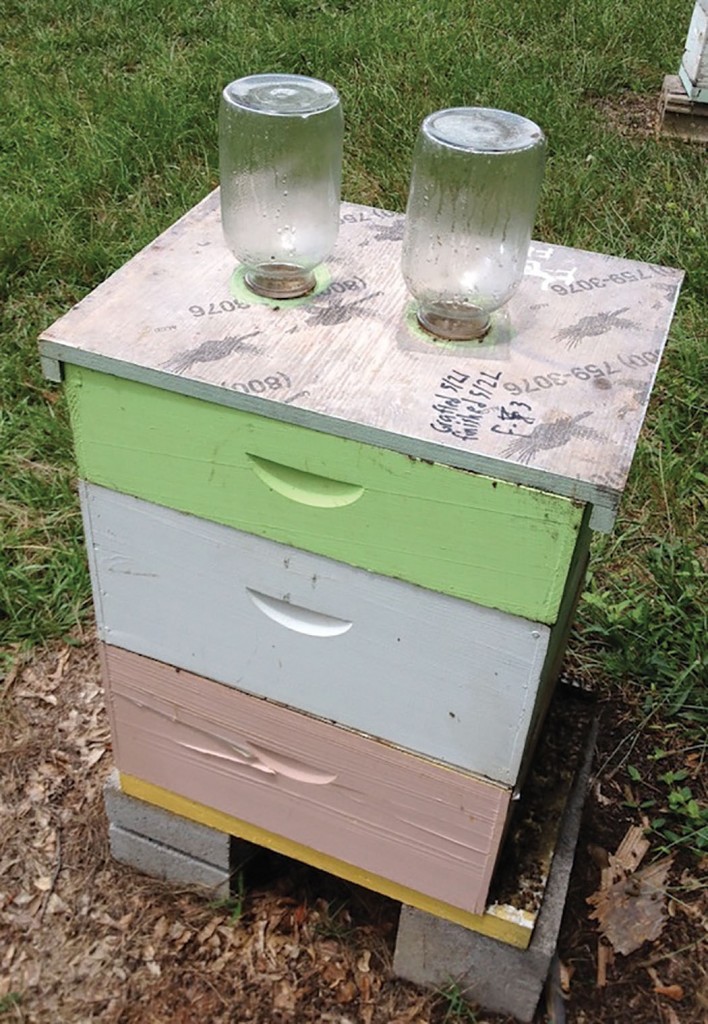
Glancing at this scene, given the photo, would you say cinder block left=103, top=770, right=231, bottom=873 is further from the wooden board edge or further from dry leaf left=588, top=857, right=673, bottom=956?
dry leaf left=588, top=857, right=673, bottom=956

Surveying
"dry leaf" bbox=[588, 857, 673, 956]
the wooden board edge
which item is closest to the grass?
"dry leaf" bbox=[588, 857, 673, 956]

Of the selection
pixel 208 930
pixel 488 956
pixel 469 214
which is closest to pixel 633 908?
pixel 488 956

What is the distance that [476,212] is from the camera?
107 cm

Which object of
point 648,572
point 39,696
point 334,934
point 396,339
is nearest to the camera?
point 396,339

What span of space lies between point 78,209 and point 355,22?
1.54 metres

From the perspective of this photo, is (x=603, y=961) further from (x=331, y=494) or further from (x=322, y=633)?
(x=331, y=494)

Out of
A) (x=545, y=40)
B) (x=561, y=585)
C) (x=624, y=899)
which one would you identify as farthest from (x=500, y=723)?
(x=545, y=40)

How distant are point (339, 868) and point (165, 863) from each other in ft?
1.05

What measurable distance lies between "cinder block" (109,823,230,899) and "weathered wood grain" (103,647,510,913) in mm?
154

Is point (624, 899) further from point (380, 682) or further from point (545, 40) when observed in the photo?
point (545, 40)

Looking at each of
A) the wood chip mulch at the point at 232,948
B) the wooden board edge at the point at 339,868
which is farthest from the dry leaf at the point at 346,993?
the wooden board edge at the point at 339,868

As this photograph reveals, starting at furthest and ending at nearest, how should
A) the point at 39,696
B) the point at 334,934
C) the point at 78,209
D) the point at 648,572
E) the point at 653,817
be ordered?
the point at 78,209, the point at 648,572, the point at 39,696, the point at 653,817, the point at 334,934

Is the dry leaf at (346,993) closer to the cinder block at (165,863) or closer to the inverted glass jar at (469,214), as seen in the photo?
the cinder block at (165,863)

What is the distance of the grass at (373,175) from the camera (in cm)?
199
